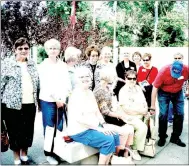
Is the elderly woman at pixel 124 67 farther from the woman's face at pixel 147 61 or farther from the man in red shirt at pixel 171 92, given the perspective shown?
the man in red shirt at pixel 171 92

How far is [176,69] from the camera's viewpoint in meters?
3.96

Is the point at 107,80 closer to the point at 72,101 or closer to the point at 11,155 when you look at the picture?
the point at 72,101

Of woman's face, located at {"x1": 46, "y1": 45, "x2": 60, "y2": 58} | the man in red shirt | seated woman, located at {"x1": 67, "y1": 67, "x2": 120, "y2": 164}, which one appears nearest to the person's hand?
seated woman, located at {"x1": 67, "y1": 67, "x2": 120, "y2": 164}

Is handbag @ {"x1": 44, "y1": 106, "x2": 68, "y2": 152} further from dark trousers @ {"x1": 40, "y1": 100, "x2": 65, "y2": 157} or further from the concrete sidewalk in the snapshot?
the concrete sidewalk

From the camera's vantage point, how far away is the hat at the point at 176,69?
396 cm

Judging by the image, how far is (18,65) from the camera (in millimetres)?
3107

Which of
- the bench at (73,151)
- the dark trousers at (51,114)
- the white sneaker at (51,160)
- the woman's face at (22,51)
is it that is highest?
the woman's face at (22,51)

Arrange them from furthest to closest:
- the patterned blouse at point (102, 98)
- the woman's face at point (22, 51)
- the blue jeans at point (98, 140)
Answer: the patterned blouse at point (102, 98) < the woman's face at point (22, 51) < the blue jeans at point (98, 140)

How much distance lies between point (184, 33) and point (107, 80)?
1548cm

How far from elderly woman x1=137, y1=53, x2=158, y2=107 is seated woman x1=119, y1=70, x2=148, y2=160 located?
0.62 meters

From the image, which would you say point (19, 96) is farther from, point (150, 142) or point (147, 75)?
point (147, 75)

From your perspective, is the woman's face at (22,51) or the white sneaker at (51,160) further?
the white sneaker at (51,160)

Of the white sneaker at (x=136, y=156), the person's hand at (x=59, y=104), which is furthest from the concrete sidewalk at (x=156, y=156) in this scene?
the person's hand at (x=59, y=104)

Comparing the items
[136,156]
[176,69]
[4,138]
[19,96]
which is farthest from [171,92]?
[4,138]
